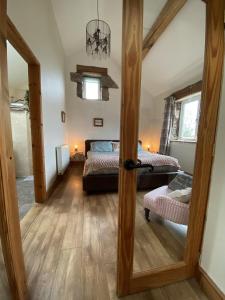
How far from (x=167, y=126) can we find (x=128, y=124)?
1.88 m

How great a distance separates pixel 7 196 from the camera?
0.85 metres

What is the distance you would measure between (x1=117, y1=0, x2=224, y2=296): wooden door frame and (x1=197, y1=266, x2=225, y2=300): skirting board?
0.20ft

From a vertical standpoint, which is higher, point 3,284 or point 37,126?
point 37,126

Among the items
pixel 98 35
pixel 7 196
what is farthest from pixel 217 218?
pixel 98 35

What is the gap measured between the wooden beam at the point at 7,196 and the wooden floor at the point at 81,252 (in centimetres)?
27

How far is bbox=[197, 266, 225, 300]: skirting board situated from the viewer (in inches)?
40.3

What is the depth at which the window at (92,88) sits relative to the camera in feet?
16.5

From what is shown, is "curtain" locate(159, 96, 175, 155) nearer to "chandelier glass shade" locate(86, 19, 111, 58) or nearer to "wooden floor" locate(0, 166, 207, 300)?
"wooden floor" locate(0, 166, 207, 300)

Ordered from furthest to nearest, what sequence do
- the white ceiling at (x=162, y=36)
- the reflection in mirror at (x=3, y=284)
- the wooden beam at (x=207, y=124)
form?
the white ceiling at (x=162, y=36) → the reflection in mirror at (x=3, y=284) → the wooden beam at (x=207, y=124)

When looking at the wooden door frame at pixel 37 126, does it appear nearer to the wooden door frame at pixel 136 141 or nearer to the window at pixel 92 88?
the wooden door frame at pixel 136 141

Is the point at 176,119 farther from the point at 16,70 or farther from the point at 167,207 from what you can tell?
the point at 16,70

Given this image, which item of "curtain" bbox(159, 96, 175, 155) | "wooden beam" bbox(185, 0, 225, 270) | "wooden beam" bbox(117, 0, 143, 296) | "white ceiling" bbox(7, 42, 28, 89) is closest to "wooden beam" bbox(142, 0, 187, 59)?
"curtain" bbox(159, 96, 175, 155)

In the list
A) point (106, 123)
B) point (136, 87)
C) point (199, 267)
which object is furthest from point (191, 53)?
point (106, 123)

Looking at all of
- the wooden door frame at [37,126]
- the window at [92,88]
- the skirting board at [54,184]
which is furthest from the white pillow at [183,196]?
the window at [92,88]
